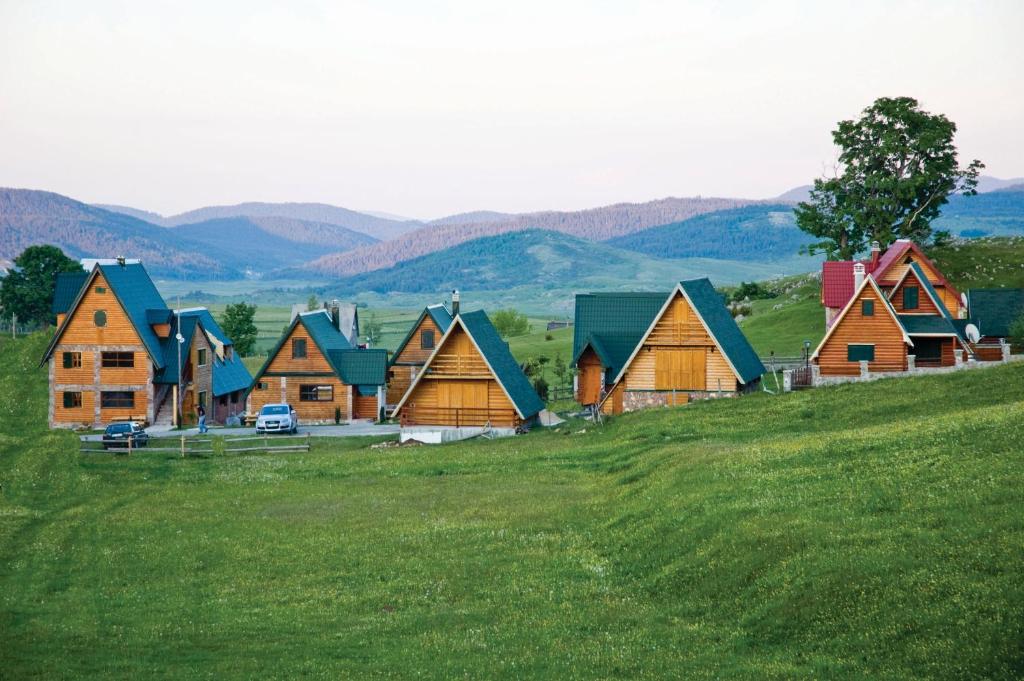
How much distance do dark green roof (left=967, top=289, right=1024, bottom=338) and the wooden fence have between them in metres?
40.8

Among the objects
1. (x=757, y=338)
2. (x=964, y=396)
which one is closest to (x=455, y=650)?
(x=964, y=396)

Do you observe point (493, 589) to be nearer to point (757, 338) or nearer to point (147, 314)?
point (147, 314)

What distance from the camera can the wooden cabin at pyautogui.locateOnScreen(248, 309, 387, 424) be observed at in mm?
70750

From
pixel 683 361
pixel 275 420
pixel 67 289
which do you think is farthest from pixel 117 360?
pixel 683 361

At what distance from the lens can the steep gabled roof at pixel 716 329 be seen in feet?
195

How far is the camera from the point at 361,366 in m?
71.1

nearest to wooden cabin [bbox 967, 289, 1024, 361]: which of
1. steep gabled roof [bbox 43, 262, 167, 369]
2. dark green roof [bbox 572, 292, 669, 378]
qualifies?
dark green roof [bbox 572, 292, 669, 378]

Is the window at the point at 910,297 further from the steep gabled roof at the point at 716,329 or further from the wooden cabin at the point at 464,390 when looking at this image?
the wooden cabin at the point at 464,390

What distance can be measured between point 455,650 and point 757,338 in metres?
71.5

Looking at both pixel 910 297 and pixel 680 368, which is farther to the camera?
pixel 910 297

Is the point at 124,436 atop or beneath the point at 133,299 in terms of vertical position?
beneath

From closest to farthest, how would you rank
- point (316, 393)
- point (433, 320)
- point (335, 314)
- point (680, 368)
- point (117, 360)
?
point (680, 368) → point (117, 360) → point (316, 393) → point (433, 320) → point (335, 314)

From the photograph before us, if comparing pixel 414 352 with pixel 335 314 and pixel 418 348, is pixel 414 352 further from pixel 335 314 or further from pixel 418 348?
pixel 335 314

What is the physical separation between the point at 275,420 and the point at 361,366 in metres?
8.44
